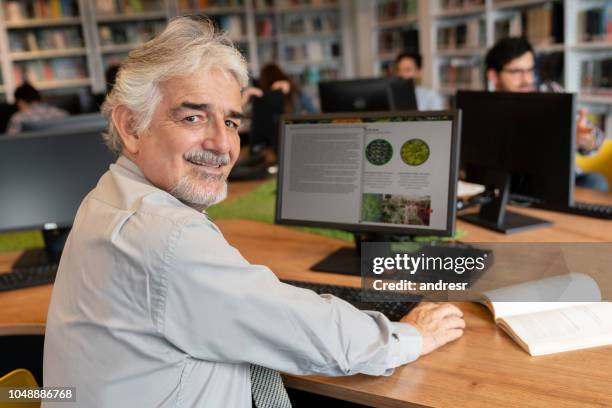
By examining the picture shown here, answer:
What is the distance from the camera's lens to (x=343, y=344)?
1.07 m

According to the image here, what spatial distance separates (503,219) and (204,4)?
18.2 ft

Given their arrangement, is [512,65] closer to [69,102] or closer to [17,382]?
[17,382]

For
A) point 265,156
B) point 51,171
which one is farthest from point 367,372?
point 265,156

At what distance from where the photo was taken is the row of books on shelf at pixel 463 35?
5.02 meters

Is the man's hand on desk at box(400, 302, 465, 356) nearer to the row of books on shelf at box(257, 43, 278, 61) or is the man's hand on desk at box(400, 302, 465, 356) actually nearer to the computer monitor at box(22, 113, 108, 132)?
the computer monitor at box(22, 113, 108, 132)

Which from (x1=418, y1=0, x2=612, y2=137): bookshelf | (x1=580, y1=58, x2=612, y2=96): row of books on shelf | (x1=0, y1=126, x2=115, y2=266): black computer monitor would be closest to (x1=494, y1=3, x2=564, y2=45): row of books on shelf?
(x1=418, y1=0, x2=612, y2=137): bookshelf

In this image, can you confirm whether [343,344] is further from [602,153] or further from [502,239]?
[602,153]

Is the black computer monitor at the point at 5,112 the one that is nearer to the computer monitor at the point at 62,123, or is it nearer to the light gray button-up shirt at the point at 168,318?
the computer monitor at the point at 62,123

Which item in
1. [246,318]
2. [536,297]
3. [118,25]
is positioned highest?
[118,25]

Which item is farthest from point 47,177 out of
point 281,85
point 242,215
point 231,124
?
point 281,85

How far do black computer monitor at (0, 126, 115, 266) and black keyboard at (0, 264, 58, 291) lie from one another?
130mm

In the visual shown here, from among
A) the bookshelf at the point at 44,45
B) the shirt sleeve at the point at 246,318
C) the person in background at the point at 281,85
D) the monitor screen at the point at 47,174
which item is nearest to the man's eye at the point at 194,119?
the shirt sleeve at the point at 246,318

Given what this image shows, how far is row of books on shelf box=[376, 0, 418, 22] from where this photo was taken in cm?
603

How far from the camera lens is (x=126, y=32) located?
671 centimetres
